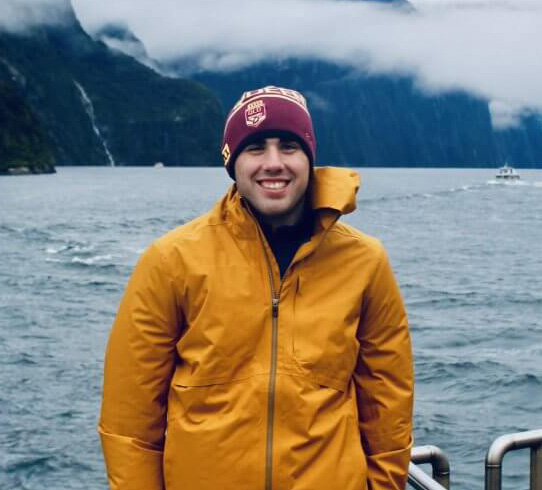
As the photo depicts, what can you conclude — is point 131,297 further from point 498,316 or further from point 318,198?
point 498,316

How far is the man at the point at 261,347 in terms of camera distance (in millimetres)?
2719

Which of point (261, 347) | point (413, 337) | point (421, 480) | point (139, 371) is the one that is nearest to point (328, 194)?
point (261, 347)

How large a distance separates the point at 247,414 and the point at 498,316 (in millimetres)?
20997

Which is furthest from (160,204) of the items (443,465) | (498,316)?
(443,465)

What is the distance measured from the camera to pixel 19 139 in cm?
13938

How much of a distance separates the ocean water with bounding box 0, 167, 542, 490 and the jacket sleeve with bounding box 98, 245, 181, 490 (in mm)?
8566

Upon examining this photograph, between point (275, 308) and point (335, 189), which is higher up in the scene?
point (335, 189)

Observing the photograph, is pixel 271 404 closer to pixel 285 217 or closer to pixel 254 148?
pixel 285 217

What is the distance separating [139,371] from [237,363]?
34 centimetres

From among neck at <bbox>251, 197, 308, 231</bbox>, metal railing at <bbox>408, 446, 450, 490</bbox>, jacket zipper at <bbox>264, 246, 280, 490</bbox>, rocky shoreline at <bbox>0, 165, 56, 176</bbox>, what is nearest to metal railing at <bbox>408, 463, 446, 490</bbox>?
metal railing at <bbox>408, 446, 450, 490</bbox>

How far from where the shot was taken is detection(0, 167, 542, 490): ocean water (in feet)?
39.3

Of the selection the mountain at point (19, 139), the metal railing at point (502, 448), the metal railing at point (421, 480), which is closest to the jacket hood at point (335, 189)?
the metal railing at point (421, 480)

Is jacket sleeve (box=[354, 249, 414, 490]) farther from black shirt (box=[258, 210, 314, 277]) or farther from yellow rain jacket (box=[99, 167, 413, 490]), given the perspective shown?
black shirt (box=[258, 210, 314, 277])

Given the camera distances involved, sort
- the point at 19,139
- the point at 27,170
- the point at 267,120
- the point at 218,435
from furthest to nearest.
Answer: the point at 27,170
the point at 19,139
the point at 267,120
the point at 218,435
